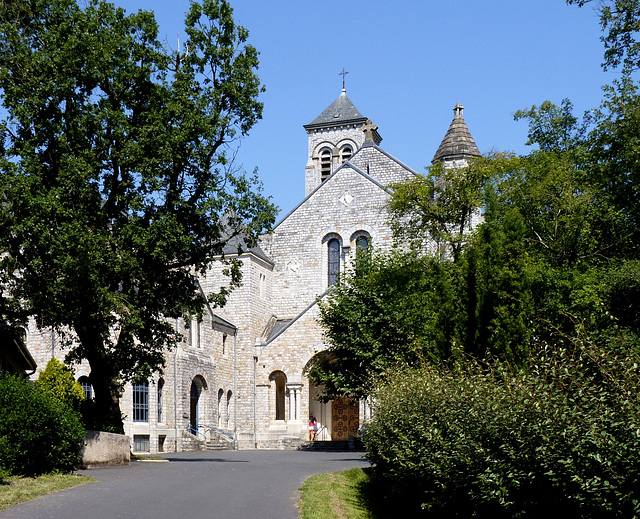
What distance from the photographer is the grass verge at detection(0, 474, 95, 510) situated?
11.8 metres

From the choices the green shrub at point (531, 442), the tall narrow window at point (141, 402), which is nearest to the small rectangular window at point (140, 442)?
the tall narrow window at point (141, 402)

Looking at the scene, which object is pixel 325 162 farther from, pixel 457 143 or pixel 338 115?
pixel 457 143

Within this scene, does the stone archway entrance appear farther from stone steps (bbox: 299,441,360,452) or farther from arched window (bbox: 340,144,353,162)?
arched window (bbox: 340,144,353,162)

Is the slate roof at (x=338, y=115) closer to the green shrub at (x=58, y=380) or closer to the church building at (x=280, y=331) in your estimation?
the church building at (x=280, y=331)

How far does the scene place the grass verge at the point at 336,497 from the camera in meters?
11.2

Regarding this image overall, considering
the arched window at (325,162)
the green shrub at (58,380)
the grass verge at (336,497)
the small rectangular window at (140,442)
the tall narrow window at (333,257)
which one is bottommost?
the small rectangular window at (140,442)

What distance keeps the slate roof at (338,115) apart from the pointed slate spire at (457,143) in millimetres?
17845

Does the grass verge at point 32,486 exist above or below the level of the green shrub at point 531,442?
below

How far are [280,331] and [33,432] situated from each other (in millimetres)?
23209

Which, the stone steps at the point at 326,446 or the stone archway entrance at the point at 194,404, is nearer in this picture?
the stone steps at the point at 326,446

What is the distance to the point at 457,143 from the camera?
39.9m

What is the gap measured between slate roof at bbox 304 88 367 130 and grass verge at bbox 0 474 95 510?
46227 millimetres

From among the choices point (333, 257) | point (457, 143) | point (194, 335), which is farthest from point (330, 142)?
point (194, 335)

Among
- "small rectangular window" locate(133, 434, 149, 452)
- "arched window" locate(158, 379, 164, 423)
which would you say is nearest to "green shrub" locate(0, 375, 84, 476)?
"small rectangular window" locate(133, 434, 149, 452)
